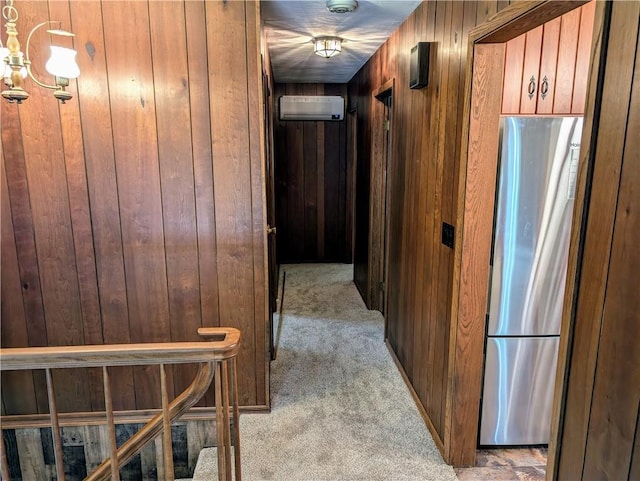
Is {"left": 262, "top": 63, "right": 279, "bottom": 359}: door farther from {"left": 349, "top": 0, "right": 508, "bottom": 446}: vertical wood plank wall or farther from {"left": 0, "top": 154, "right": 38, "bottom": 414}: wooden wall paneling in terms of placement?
{"left": 0, "top": 154, "right": 38, "bottom": 414}: wooden wall paneling

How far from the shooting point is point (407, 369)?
2.93m

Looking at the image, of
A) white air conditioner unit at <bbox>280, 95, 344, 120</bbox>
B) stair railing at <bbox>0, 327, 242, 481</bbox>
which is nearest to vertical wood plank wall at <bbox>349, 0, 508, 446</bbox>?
stair railing at <bbox>0, 327, 242, 481</bbox>

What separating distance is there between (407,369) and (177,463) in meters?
1.57

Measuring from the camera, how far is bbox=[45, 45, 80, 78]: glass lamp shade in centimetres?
166

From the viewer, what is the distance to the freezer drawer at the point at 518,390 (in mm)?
2162

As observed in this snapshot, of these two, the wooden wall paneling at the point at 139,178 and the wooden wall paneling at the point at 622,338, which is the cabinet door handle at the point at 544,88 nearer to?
the wooden wall paneling at the point at 622,338

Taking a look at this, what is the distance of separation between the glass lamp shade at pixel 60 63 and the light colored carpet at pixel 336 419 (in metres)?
1.93

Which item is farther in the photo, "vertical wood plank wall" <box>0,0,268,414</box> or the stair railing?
"vertical wood plank wall" <box>0,0,268,414</box>

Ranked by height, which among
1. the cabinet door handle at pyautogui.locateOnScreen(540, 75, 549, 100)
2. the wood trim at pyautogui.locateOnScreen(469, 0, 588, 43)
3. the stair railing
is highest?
the wood trim at pyautogui.locateOnScreen(469, 0, 588, 43)

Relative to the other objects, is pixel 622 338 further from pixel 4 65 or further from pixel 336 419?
pixel 4 65

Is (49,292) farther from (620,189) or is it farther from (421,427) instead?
(620,189)

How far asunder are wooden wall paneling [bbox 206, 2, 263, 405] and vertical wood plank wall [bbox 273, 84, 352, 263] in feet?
10.7

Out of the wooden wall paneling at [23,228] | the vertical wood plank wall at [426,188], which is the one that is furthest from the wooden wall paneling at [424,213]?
the wooden wall paneling at [23,228]

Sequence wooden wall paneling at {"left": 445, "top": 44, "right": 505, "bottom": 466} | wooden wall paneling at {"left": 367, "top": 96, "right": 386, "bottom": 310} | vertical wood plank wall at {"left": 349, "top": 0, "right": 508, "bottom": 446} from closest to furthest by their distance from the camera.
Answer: wooden wall paneling at {"left": 445, "top": 44, "right": 505, "bottom": 466} < vertical wood plank wall at {"left": 349, "top": 0, "right": 508, "bottom": 446} < wooden wall paneling at {"left": 367, "top": 96, "right": 386, "bottom": 310}
